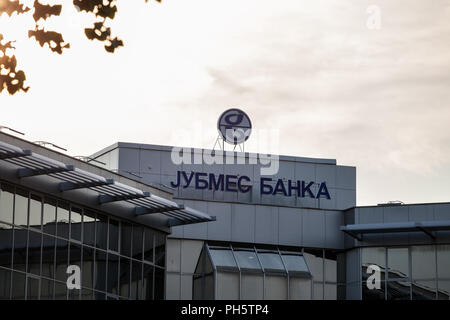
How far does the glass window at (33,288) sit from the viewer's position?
102 feet

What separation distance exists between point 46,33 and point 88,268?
23005mm

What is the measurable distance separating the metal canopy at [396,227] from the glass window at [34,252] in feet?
49.2

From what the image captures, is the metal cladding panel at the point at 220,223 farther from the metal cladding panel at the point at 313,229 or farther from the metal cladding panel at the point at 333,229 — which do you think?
the metal cladding panel at the point at 333,229

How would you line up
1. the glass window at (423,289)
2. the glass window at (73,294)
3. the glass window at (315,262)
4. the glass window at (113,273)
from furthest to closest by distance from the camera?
1. the glass window at (315,262)
2. the glass window at (423,289)
3. the glass window at (113,273)
4. the glass window at (73,294)

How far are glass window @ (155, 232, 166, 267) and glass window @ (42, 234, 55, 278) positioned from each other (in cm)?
662

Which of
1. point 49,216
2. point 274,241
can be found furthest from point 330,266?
point 49,216

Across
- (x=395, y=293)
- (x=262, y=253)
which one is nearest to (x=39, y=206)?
(x=262, y=253)

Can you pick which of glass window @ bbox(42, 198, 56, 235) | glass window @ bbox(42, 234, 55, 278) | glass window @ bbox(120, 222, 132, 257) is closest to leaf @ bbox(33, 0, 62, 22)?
glass window @ bbox(42, 234, 55, 278)

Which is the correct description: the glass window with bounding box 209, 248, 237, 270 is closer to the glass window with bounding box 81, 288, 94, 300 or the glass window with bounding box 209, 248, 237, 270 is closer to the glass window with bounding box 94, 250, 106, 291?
the glass window with bounding box 94, 250, 106, 291

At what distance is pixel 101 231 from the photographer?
35.4m

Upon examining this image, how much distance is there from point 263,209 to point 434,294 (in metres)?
7.28

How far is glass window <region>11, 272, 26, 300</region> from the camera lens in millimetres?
30547

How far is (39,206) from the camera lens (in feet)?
106

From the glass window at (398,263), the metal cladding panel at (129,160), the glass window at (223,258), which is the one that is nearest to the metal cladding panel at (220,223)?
the glass window at (223,258)
